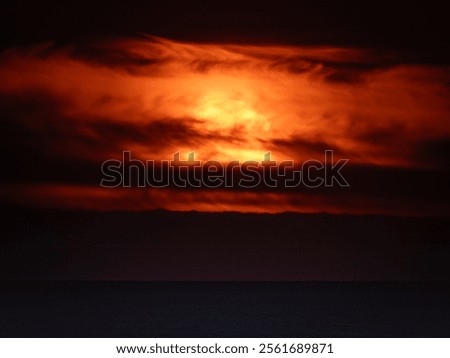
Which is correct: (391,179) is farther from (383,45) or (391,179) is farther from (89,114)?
(89,114)

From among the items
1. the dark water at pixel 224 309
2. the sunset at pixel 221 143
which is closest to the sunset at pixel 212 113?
the sunset at pixel 221 143

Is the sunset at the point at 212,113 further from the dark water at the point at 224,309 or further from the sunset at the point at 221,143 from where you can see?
the dark water at the point at 224,309

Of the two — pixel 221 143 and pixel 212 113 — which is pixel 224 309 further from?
pixel 212 113

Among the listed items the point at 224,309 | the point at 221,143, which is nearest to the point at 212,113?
the point at 221,143
